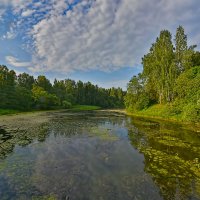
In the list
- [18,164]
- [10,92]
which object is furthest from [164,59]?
[10,92]

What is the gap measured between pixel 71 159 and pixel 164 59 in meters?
46.9

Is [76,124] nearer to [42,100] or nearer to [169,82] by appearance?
[169,82]

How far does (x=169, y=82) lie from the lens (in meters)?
53.2

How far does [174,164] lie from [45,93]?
292ft

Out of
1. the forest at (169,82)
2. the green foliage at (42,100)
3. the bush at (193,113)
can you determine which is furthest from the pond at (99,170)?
the green foliage at (42,100)

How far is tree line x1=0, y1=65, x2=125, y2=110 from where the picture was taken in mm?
73875

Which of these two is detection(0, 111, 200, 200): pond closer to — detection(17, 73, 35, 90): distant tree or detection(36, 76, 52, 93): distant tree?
detection(36, 76, 52, 93): distant tree

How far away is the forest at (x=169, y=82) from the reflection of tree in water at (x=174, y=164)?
17.1 m

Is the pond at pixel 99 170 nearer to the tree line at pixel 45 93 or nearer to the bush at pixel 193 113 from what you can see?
the bush at pixel 193 113

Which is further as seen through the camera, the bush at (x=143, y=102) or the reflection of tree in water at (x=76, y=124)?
the bush at (x=143, y=102)

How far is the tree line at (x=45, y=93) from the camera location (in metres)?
73.9

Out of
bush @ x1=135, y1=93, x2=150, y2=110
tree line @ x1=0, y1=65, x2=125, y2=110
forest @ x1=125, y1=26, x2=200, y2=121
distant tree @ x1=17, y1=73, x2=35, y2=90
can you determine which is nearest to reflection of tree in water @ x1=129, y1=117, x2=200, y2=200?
forest @ x1=125, y1=26, x2=200, y2=121

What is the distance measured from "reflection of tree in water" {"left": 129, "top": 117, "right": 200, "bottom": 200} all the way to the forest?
56.0 ft

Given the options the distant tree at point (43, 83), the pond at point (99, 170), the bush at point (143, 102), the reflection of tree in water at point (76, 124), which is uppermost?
the distant tree at point (43, 83)
